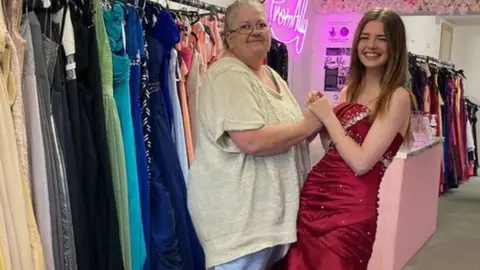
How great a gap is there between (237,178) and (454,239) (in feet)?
10.6

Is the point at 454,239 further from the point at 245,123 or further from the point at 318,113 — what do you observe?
the point at 245,123

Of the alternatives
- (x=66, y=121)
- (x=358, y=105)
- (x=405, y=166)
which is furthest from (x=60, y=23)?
(x=405, y=166)

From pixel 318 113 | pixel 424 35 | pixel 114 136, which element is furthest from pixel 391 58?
pixel 424 35

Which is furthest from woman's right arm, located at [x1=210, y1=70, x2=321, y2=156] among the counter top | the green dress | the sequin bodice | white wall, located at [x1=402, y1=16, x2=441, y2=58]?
white wall, located at [x1=402, y1=16, x2=441, y2=58]

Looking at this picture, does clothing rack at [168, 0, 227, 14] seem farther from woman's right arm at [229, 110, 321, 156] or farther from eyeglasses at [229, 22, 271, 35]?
woman's right arm at [229, 110, 321, 156]

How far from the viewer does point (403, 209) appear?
3.15m

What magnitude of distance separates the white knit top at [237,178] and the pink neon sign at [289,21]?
264 cm

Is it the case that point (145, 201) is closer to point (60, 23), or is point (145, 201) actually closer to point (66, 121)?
point (66, 121)

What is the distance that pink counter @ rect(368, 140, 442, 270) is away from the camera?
3064mm

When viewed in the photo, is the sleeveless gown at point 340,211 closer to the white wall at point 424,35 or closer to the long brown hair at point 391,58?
the long brown hair at point 391,58

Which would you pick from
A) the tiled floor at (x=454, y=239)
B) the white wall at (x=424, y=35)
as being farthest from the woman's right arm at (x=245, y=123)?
the white wall at (x=424, y=35)

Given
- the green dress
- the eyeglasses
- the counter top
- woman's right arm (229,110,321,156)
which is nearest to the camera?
woman's right arm (229,110,321,156)

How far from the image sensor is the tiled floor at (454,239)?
11.5 ft

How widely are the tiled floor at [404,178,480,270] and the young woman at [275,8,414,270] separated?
2.14 meters
